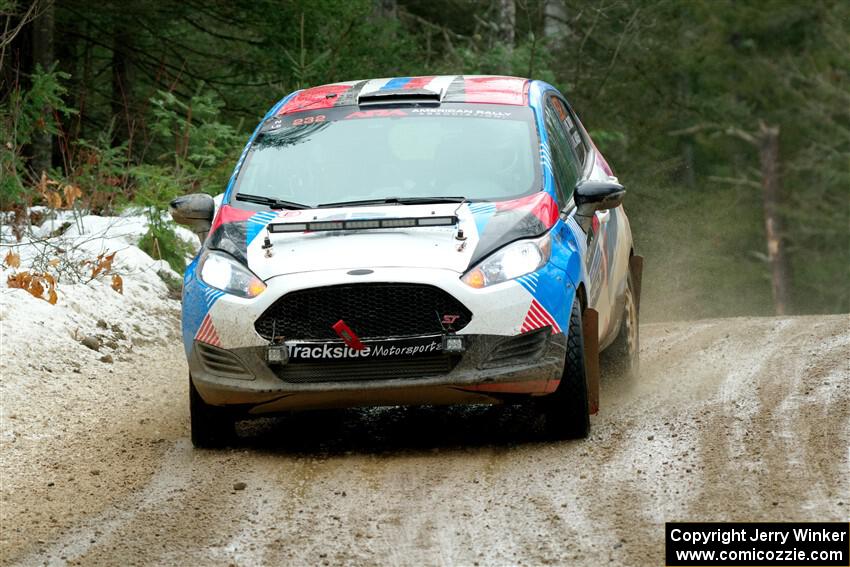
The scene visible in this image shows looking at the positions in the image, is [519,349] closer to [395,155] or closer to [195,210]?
[395,155]

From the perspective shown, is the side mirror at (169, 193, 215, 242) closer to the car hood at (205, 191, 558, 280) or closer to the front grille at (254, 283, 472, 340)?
the car hood at (205, 191, 558, 280)

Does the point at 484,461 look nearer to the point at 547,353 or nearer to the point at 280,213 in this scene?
the point at 547,353

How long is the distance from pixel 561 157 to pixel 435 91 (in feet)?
2.88

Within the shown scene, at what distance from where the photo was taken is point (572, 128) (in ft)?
30.1

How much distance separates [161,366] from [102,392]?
46.8 inches

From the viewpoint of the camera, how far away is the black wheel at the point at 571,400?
22.6 ft

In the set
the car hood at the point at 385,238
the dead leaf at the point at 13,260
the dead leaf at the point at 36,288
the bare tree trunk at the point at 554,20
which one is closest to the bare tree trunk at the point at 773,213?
the bare tree trunk at the point at 554,20

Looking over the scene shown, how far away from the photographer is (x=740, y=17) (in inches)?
1668

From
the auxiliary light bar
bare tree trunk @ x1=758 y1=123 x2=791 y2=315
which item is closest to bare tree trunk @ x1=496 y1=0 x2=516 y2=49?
the auxiliary light bar

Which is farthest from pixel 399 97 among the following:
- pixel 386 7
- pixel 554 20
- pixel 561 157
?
pixel 554 20

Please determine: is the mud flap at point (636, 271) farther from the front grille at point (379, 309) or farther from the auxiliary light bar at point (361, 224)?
the front grille at point (379, 309)

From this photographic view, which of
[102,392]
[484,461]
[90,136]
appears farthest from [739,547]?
[90,136]

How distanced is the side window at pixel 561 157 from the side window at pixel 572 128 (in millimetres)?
86

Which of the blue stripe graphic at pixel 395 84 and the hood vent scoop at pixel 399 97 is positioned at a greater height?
the blue stripe graphic at pixel 395 84
